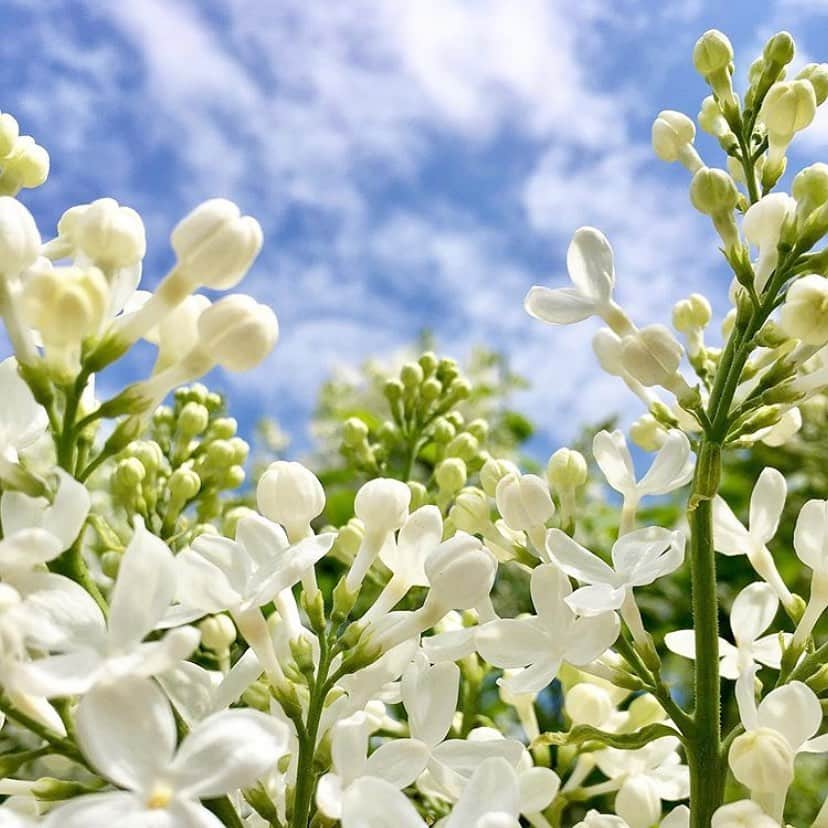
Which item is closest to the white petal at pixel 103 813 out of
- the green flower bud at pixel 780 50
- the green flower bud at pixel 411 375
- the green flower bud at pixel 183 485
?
the green flower bud at pixel 183 485

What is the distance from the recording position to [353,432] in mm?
2064

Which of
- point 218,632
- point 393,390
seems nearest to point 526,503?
point 218,632

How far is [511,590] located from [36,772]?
1451 millimetres

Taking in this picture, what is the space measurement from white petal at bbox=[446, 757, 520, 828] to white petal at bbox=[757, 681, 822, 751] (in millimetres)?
317

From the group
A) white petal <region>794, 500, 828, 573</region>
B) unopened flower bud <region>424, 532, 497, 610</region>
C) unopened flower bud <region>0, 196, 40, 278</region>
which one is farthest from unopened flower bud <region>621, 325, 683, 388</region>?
unopened flower bud <region>0, 196, 40, 278</region>

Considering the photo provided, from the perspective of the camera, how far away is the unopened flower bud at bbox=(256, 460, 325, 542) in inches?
46.4

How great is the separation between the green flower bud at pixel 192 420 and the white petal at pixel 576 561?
90 cm

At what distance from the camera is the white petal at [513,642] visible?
1.18 m

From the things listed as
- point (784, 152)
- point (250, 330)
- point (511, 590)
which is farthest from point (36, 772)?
point (784, 152)

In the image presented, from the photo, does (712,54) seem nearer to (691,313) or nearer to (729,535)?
(691,313)

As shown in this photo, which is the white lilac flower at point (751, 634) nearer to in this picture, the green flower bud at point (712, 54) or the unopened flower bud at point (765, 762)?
the unopened flower bud at point (765, 762)

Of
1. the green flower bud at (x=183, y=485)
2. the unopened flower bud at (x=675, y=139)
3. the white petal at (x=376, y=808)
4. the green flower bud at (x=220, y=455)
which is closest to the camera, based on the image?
the white petal at (x=376, y=808)

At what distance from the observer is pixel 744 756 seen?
1.08m

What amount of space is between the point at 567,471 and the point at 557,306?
217 millimetres
